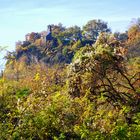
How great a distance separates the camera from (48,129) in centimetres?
916

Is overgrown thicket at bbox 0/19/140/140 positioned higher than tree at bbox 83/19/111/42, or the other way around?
tree at bbox 83/19/111/42

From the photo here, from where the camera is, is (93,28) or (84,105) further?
(93,28)

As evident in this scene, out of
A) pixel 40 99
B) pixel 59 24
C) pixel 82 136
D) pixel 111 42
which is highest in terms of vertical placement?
pixel 59 24

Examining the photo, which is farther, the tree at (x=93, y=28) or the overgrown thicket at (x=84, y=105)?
the tree at (x=93, y=28)

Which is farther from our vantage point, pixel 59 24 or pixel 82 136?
pixel 59 24

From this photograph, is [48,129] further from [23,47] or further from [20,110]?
[23,47]

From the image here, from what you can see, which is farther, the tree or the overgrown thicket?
the tree

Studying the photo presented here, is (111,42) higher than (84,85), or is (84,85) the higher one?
(111,42)

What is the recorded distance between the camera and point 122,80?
43.6 feet

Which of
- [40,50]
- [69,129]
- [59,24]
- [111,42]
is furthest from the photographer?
[59,24]

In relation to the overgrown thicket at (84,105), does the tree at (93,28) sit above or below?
above

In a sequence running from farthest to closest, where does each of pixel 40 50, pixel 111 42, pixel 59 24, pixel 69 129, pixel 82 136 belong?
pixel 59 24, pixel 40 50, pixel 111 42, pixel 69 129, pixel 82 136

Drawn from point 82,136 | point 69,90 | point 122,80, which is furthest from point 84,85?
point 82,136

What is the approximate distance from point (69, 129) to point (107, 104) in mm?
2956
